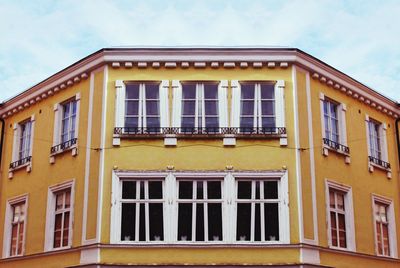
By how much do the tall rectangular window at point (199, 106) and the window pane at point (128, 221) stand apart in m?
3.19

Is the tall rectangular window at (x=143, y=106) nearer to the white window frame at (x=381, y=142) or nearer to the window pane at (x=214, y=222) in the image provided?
the window pane at (x=214, y=222)

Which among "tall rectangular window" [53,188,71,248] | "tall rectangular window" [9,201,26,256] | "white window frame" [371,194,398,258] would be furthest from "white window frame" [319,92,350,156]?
"tall rectangular window" [9,201,26,256]

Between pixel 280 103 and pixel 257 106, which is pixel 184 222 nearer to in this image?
pixel 257 106

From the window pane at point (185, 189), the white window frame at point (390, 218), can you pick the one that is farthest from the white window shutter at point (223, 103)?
the white window frame at point (390, 218)

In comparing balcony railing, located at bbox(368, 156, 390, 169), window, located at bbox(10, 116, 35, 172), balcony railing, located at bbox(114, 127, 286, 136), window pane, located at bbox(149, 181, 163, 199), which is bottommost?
window pane, located at bbox(149, 181, 163, 199)

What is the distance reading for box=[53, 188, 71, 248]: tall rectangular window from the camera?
22656 mm

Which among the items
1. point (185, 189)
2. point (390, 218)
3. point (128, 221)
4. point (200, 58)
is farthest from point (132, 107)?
point (390, 218)

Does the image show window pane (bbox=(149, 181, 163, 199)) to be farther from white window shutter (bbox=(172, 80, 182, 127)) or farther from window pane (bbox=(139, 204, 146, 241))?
white window shutter (bbox=(172, 80, 182, 127))

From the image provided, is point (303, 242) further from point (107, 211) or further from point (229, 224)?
point (107, 211)

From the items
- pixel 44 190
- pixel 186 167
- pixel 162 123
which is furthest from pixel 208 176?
pixel 44 190

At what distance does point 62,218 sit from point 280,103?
28.5 feet

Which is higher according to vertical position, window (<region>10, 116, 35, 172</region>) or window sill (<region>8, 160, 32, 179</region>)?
window (<region>10, 116, 35, 172</region>)

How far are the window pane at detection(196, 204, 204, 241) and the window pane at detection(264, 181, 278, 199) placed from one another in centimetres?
218

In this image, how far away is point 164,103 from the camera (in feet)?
73.2
